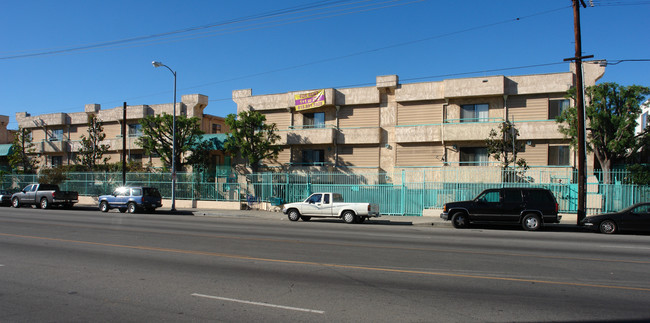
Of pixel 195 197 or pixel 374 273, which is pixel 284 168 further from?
pixel 374 273

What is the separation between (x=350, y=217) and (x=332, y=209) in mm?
953

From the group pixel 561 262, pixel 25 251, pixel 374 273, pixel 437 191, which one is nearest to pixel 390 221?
pixel 437 191

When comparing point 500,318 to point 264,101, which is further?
point 264,101

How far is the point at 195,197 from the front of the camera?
30.3 meters

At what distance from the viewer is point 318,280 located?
25.3 feet

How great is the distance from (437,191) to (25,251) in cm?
1850

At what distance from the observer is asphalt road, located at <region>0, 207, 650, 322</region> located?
5.83 metres

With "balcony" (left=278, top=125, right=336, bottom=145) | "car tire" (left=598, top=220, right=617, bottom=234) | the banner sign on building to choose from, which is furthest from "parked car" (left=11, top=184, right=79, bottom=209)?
"car tire" (left=598, top=220, right=617, bottom=234)

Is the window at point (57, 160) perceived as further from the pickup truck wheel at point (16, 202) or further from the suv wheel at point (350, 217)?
the suv wheel at point (350, 217)

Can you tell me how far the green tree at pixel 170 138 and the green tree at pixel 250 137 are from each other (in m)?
3.65

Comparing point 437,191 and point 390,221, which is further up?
point 437,191

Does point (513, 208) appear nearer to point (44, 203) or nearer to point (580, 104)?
point (580, 104)

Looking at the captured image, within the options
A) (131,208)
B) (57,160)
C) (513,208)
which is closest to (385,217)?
(513,208)

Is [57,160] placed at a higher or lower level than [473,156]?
lower
